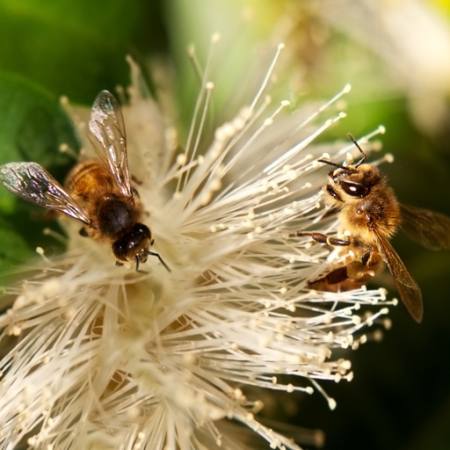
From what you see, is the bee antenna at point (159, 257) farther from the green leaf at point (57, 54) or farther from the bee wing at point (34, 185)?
the green leaf at point (57, 54)

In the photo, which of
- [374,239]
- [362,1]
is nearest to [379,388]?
[374,239]

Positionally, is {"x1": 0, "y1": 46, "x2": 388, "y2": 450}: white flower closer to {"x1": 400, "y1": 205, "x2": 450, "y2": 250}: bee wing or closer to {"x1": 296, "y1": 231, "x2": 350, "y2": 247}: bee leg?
{"x1": 296, "y1": 231, "x2": 350, "y2": 247}: bee leg

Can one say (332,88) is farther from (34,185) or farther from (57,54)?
(34,185)

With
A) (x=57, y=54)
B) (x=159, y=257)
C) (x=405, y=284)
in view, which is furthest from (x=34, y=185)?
(x=405, y=284)

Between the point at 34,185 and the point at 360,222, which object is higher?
the point at 34,185

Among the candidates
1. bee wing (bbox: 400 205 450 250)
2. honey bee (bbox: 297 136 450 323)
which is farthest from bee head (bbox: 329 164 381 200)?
bee wing (bbox: 400 205 450 250)
